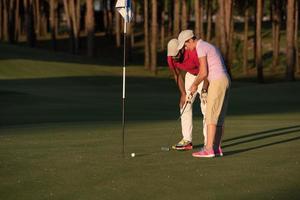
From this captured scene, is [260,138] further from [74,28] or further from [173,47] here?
[74,28]

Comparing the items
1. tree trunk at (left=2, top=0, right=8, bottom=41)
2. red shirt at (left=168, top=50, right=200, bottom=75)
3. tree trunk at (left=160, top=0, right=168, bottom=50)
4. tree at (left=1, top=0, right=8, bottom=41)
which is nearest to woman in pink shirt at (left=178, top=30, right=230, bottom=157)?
red shirt at (left=168, top=50, right=200, bottom=75)

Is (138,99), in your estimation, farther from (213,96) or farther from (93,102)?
(213,96)

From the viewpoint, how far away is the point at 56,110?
30.1 metres

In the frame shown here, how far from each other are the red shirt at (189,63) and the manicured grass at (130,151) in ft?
5.11

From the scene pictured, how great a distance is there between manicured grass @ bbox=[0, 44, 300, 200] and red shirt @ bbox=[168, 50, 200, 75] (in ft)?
5.11

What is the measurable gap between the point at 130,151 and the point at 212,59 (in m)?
2.39

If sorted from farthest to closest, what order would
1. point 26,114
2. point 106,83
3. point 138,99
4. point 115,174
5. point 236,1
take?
point 236,1
point 106,83
point 138,99
point 26,114
point 115,174

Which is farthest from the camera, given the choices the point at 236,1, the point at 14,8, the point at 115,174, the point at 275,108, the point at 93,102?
the point at 14,8

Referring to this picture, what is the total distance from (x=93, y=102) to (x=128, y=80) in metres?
17.8

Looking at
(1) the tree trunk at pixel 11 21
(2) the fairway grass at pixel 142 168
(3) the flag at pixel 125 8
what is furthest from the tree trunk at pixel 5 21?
(3) the flag at pixel 125 8

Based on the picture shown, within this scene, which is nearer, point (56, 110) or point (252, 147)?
point (252, 147)

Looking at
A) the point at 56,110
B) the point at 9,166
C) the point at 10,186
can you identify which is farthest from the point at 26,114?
the point at 10,186

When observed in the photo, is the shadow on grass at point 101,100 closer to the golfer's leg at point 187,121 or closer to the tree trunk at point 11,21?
the golfer's leg at point 187,121

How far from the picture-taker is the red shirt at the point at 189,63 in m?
16.0
